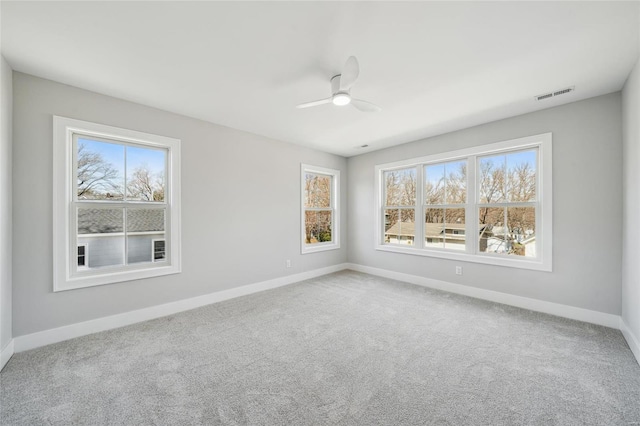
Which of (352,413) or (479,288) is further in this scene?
(479,288)

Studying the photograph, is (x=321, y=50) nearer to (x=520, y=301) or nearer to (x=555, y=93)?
(x=555, y=93)

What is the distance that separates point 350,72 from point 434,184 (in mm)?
3053

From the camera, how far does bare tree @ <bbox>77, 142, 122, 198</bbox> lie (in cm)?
276

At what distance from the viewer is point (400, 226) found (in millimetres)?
4922

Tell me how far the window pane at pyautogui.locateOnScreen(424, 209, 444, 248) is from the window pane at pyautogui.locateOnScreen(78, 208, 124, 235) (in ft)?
14.8

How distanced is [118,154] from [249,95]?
1708 millimetres

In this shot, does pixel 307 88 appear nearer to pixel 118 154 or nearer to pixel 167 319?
pixel 118 154

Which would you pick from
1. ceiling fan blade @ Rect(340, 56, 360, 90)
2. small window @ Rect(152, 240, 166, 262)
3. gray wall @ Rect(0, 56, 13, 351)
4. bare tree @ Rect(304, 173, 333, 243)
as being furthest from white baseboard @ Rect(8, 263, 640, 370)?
ceiling fan blade @ Rect(340, 56, 360, 90)

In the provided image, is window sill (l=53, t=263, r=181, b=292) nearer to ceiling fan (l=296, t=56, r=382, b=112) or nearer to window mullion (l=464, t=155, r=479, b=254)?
ceiling fan (l=296, t=56, r=382, b=112)

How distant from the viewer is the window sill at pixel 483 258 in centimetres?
327

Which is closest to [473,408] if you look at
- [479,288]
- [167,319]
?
[479,288]

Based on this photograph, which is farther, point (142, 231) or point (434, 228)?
point (434, 228)

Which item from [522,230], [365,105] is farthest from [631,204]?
[365,105]

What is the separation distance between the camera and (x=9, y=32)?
6.06 feet
